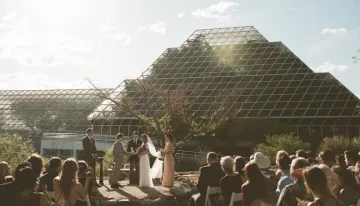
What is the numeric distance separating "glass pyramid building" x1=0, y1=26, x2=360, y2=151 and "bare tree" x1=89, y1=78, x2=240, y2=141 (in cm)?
18

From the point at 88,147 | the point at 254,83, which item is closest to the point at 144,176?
the point at 88,147

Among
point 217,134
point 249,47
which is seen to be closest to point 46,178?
point 217,134

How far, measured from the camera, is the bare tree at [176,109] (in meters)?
14.8

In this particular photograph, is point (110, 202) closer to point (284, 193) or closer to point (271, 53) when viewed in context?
point (284, 193)

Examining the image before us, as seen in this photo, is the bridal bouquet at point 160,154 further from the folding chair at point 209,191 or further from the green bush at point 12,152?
the folding chair at point 209,191

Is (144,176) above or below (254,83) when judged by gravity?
below

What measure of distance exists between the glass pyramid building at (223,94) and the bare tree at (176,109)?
0.18 meters

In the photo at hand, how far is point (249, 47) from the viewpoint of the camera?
37.3m

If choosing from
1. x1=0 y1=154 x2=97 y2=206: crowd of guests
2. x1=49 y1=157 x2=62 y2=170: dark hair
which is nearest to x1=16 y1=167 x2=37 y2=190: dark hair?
x1=0 y1=154 x2=97 y2=206: crowd of guests

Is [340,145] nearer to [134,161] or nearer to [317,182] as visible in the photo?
[134,161]

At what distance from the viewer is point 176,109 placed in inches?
689

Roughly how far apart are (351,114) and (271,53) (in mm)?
10997

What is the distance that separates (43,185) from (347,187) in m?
4.28

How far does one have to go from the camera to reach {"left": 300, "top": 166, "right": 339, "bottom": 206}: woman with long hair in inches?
135
